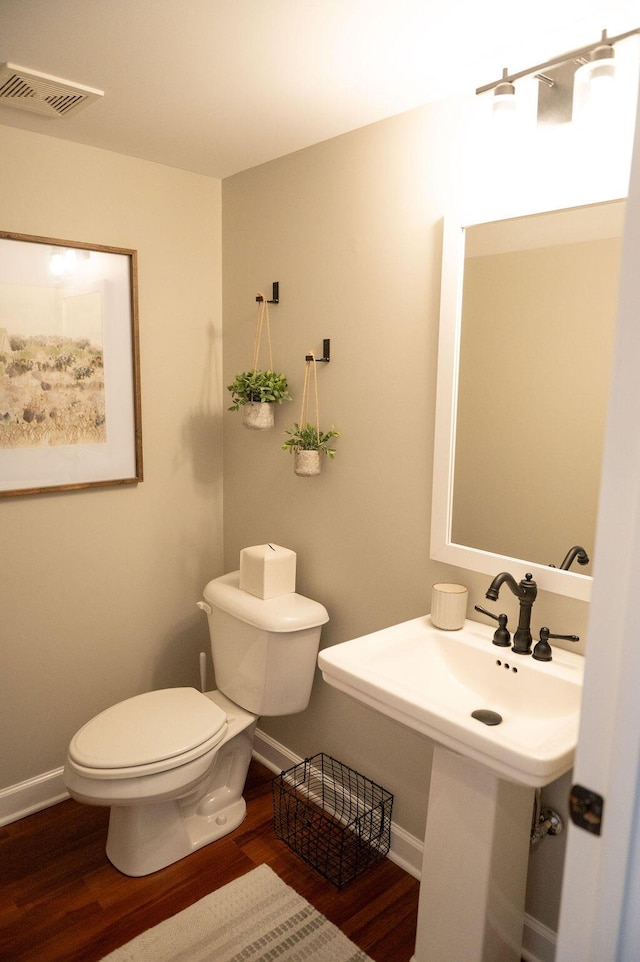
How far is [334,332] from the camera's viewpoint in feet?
7.31

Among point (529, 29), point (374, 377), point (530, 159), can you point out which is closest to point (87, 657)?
point (374, 377)

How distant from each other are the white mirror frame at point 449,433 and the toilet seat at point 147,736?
3.06ft

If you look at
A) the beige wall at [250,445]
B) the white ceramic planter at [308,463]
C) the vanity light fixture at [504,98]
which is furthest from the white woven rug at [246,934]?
the vanity light fixture at [504,98]

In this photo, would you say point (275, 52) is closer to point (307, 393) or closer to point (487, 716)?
point (307, 393)

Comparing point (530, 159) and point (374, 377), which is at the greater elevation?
point (530, 159)

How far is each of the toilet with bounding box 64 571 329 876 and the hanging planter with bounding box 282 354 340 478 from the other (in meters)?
0.48

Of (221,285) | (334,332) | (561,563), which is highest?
(221,285)

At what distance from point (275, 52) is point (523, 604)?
151 cm

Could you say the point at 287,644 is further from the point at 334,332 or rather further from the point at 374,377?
the point at 334,332

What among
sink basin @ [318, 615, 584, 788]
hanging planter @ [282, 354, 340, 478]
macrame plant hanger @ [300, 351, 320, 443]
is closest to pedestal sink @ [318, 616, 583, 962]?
sink basin @ [318, 615, 584, 788]

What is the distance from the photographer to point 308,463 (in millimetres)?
2199

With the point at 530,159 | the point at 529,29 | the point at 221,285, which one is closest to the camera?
the point at 529,29

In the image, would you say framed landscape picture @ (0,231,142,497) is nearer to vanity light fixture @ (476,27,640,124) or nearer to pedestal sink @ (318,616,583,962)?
pedestal sink @ (318,616,583,962)

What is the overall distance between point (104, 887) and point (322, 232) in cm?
225
